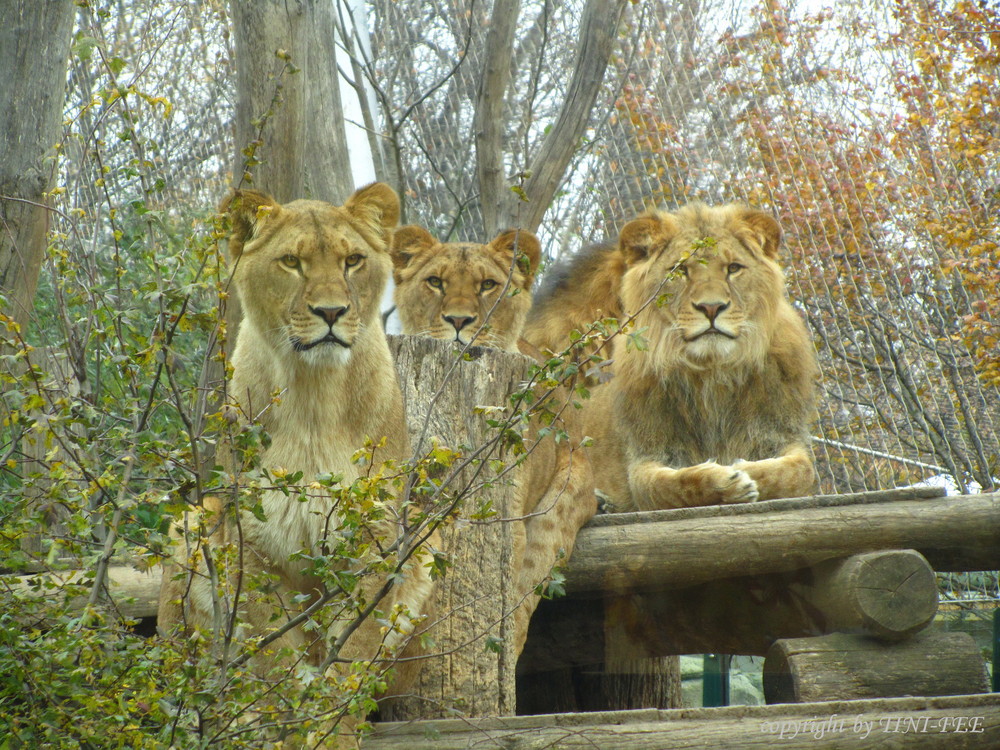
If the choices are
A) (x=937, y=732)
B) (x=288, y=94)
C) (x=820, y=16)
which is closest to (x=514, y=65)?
(x=820, y=16)

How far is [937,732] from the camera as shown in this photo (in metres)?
2.96

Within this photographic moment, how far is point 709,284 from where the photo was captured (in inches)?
168

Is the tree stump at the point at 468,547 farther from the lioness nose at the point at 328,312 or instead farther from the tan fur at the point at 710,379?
the tan fur at the point at 710,379

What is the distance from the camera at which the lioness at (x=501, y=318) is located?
3.62 m

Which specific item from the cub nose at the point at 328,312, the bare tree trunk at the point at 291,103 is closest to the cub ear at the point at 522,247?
the bare tree trunk at the point at 291,103

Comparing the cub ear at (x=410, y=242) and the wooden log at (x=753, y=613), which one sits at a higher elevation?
the cub ear at (x=410, y=242)

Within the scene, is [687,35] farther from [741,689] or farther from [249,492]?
[249,492]

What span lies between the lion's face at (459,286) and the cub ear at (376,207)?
1037mm

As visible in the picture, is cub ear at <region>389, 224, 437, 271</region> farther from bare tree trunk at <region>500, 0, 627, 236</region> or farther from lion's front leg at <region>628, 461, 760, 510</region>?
lion's front leg at <region>628, 461, 760, 510</region>

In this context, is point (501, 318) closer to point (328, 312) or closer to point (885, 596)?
point (328, 312)

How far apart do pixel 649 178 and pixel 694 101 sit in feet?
1.49

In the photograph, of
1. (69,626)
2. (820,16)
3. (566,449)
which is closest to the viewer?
(69,626)

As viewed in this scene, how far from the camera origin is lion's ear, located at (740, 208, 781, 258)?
14.7 feet

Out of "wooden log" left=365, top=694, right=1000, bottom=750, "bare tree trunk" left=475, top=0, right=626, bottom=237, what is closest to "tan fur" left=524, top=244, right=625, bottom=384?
"bare tree trunk" left=475, top=0, right=626, bottom=237
